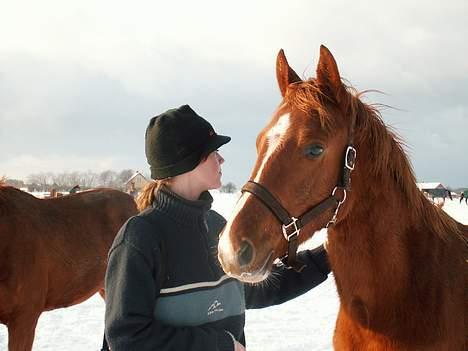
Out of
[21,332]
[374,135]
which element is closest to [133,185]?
[21,332]

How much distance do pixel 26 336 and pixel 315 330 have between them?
3898mm

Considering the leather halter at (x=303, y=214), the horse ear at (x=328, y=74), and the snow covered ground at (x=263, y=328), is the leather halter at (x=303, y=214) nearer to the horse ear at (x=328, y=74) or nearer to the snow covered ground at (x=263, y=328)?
the horse ear at (x=328, y=74)

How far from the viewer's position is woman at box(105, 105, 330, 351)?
1.83 meters

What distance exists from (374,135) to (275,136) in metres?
0.60

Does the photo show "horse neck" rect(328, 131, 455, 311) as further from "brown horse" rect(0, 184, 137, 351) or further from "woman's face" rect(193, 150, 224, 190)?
"brown horse" rect(0, 184, 137, 351)

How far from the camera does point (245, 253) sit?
1.80m

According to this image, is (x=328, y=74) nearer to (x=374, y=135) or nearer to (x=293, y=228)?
(x=374, y=135)

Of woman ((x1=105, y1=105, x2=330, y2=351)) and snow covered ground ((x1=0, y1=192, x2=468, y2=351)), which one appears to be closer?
woman ((x1=105, y1=105, x2=330, y2=351))

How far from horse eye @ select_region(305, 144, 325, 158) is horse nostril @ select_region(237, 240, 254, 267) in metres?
0.54

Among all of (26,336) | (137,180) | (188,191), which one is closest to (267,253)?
(188,191)

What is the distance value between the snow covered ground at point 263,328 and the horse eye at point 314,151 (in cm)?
281

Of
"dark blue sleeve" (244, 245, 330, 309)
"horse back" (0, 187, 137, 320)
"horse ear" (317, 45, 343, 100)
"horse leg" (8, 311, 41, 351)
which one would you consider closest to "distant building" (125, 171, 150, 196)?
"horse back" (0, 187, 137, 320)

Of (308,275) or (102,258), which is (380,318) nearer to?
(308,275)

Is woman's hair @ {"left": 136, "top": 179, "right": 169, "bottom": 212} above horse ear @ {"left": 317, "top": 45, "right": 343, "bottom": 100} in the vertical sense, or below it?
below
